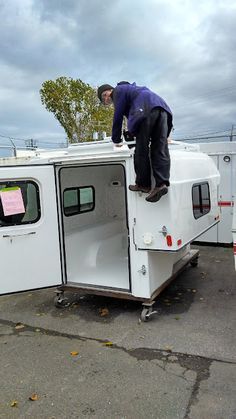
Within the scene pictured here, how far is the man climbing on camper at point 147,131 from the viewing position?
4.02 metres

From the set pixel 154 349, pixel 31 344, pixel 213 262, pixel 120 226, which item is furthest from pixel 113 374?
pixel 213 262

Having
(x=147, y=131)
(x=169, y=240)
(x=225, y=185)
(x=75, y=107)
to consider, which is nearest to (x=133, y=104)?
(x=147, y=131)

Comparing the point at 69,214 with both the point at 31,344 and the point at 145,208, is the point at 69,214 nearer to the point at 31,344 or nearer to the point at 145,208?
the point at 145,208

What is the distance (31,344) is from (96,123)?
1460 centimetres

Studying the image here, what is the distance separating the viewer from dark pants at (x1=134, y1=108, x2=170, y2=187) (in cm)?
403

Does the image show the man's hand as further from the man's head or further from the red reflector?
the red reflector

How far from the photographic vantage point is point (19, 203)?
4449 mm

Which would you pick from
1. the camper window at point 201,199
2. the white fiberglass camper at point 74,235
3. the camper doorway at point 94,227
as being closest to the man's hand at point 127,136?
the white fiberglass camper at point 74,235

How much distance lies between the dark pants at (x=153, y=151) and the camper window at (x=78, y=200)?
5.91ft

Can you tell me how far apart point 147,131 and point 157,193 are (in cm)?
71

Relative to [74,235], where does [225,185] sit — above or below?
above

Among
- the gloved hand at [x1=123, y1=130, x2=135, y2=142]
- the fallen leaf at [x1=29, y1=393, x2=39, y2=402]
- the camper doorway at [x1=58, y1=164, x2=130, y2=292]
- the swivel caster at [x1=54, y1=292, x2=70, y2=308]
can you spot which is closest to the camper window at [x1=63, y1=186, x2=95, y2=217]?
the camper doorway at [x1=58, y1=164, x2=130, y2=292]

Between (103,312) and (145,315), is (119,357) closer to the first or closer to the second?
(145,315)

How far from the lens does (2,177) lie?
4355 mm
